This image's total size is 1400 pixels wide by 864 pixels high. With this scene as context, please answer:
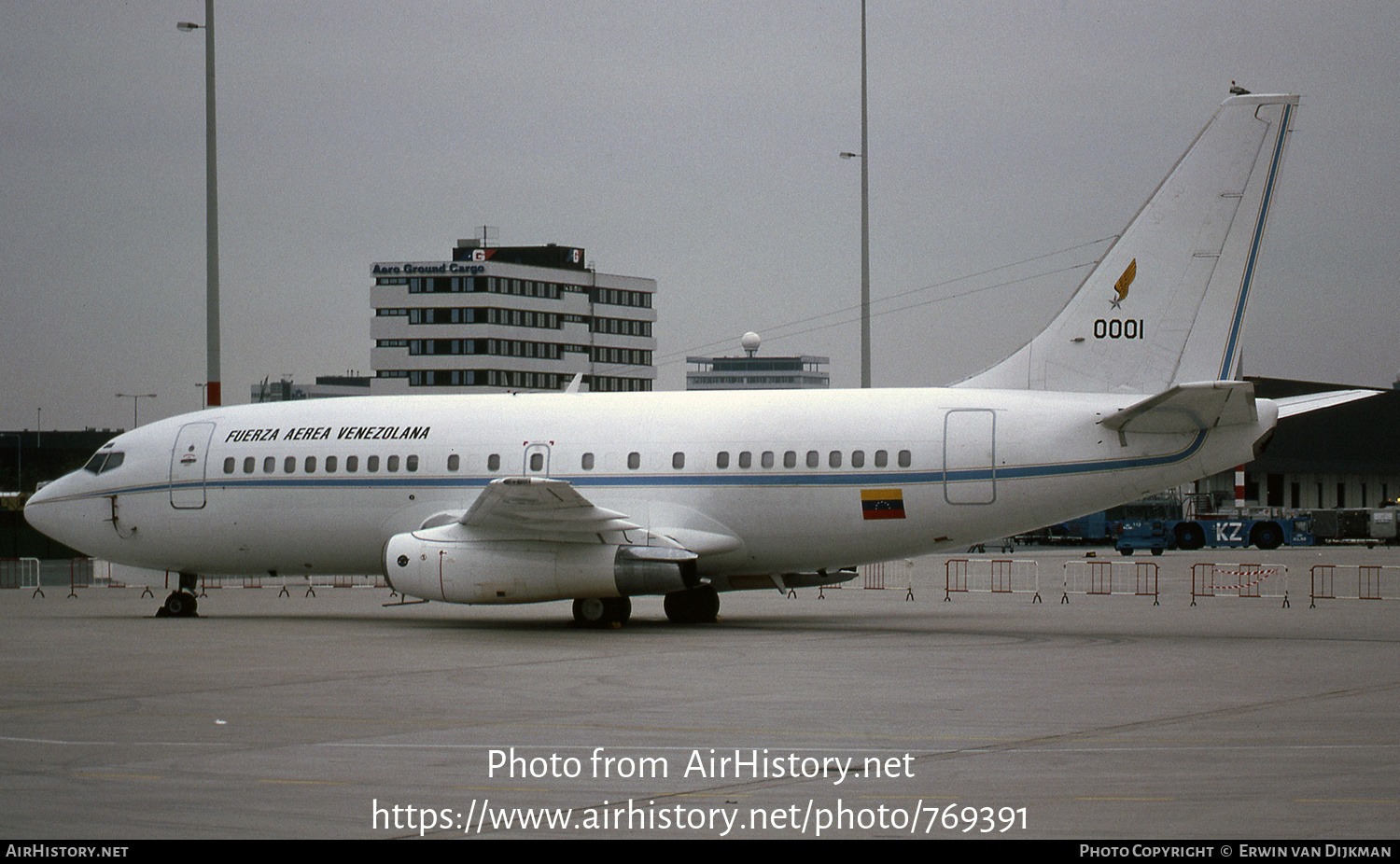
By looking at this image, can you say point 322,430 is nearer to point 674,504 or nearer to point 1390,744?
point 674,504

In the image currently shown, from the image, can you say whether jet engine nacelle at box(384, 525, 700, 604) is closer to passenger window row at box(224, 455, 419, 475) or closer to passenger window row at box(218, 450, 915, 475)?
passenger window row at box(218, 450, 915, 475)

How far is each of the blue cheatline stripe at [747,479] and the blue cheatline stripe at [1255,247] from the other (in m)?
1.45

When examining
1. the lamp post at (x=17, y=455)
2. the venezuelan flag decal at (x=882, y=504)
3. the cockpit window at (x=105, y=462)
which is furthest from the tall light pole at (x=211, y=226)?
the lamp post at (x=17, y=455)

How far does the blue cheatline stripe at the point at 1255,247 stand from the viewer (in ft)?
Result: 71.1

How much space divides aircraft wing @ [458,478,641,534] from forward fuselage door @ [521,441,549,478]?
6.50 feet

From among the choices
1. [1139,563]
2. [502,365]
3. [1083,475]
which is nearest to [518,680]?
[1083,475]

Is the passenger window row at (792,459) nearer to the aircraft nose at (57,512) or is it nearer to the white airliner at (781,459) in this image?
the white airliner at (781,459)

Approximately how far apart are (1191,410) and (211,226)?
2099 centimetres

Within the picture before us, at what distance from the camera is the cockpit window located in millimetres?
27875

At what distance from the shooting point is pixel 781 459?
23.8 metres

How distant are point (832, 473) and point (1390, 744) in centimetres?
1249

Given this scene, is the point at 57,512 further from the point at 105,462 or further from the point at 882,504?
the point at 882,504

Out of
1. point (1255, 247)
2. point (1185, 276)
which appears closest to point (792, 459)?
point (1185, 276)

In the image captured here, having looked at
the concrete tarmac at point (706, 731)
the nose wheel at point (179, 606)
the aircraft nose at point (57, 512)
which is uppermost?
the aircraft nose at point (57, 512)
